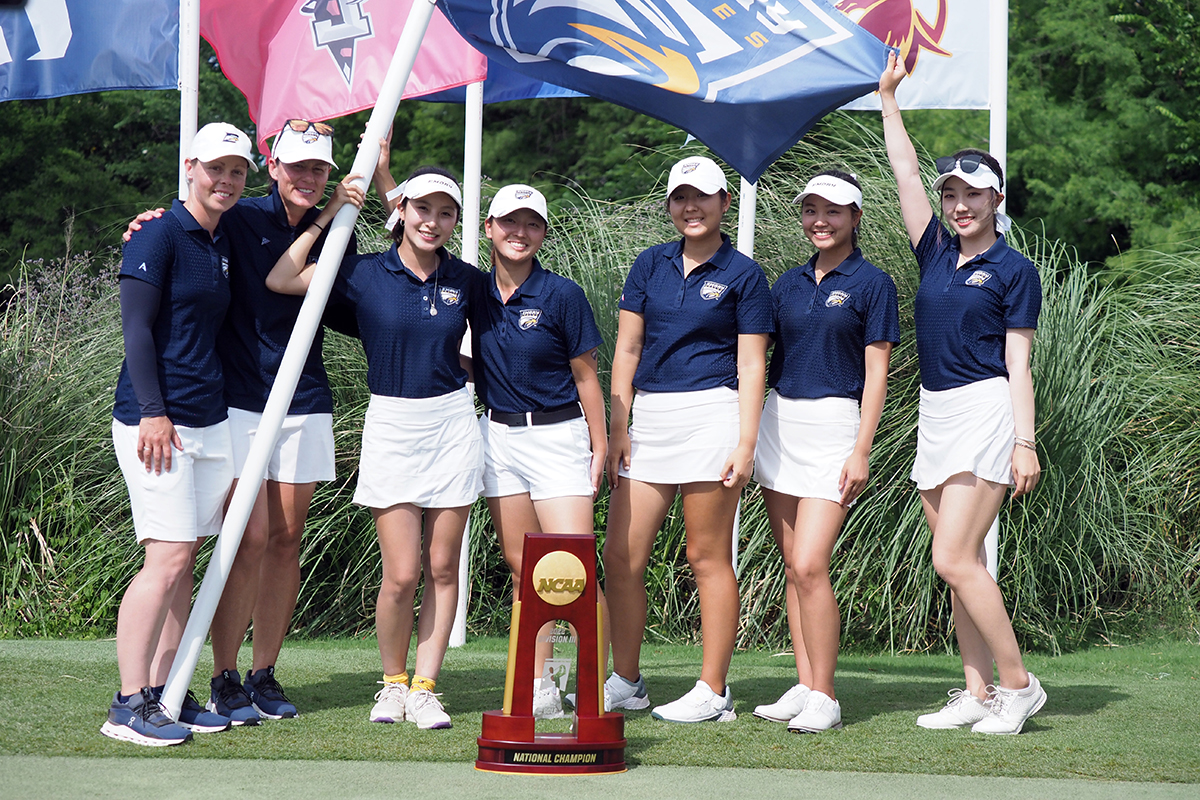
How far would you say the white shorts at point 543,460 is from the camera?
4695 millimetres

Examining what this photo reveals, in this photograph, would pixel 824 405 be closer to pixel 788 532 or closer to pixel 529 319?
pixel 788 532

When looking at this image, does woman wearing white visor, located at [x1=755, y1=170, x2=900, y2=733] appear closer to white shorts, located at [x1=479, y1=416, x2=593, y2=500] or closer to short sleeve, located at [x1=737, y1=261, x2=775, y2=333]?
short sleeve, located at [x1=737, y1=261, x2=775, y2=333]

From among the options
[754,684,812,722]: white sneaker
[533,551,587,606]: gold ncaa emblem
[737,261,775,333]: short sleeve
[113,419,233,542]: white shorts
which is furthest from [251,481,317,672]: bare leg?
[754,684,812,722]: white sneaker

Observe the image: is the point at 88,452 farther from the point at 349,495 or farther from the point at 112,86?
the point at 112,86

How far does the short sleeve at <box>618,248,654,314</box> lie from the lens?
493 centimetres

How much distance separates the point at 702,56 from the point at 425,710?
2.69 meters

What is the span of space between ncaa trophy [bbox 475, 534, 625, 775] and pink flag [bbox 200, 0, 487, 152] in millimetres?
3305

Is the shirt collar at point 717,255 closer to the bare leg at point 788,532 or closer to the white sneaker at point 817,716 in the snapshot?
the bare leg at point 788,532

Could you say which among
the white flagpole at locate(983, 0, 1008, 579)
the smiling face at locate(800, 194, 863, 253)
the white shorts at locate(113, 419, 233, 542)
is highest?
Answer: the white flagpole at locate(983, 0, 1008, 579)

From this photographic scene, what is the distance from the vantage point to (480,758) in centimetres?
401

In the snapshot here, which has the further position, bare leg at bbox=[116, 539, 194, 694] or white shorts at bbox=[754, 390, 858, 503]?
white shorts at bbox=[754, 390, 858, 503]

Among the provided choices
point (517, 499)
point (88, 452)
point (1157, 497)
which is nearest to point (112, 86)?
point (88, 452)

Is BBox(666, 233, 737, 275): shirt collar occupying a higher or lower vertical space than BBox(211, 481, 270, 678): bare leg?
higher

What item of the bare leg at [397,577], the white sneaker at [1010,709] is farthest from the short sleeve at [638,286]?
the white sneaker at [1010,709]
